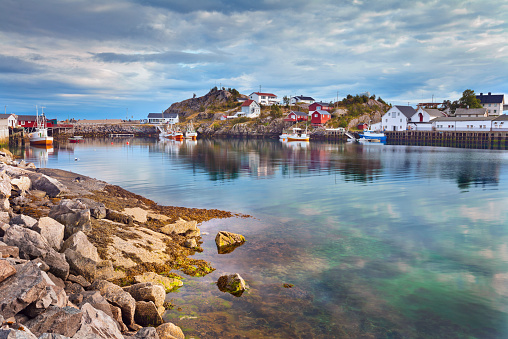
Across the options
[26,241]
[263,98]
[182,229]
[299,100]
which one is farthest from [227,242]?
[299,100]

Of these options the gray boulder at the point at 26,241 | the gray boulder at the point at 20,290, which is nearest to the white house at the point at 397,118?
the gray boulder at the point at 26,241

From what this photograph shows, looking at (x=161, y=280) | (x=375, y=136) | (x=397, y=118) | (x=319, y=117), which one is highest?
(x=319, y=117)

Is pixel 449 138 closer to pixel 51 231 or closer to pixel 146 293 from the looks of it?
pixel 146 293

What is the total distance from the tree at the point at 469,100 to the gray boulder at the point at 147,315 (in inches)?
5773

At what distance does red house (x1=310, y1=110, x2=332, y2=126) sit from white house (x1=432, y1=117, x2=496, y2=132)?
4297cm

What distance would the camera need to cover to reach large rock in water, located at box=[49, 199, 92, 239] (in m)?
12.6

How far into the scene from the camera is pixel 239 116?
178 m

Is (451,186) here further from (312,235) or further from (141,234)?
(141,234)

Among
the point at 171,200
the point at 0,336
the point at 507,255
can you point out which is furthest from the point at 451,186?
the point at 0,336

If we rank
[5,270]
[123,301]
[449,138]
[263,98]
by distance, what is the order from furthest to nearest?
[263,98]
[449,138]
[123,301]
[5,270]

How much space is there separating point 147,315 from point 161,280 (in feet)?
9.09

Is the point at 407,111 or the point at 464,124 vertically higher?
the point at 407,111

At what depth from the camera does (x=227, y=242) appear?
54.5 feet

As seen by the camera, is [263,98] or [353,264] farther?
[263,98]
